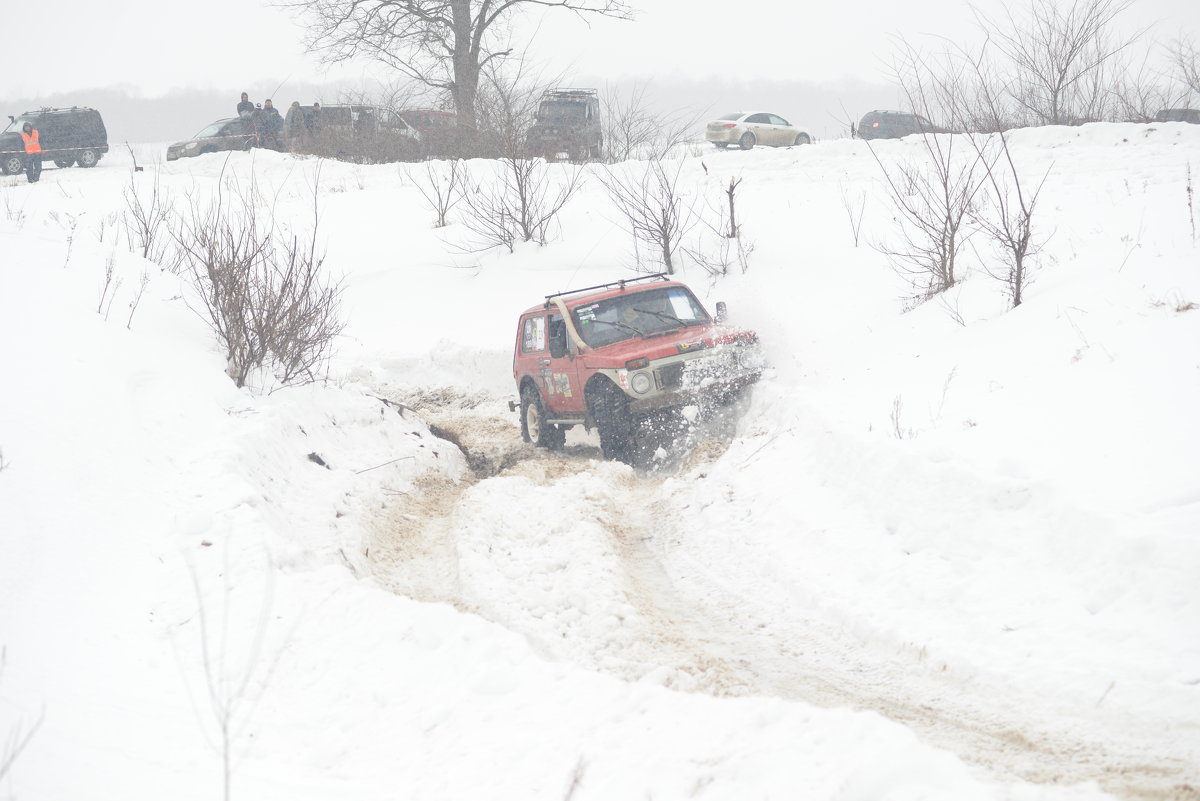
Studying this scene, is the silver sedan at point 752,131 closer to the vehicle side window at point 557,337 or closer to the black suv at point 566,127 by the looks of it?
the black suv at point 566,127

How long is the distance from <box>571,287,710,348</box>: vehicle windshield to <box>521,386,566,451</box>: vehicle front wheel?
1.26m

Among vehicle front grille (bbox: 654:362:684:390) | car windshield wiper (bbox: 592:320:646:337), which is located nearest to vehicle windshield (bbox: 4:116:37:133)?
car windshield wiper (bbox: 592:320:646:337)

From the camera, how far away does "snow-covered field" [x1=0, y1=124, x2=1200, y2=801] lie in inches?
135

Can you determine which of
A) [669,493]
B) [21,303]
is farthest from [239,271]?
[669,493]

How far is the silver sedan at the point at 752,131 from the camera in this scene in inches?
1153

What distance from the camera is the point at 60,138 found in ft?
94.6

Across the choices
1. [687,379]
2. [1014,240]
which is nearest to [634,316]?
[687,379]

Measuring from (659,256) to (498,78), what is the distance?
985 cm

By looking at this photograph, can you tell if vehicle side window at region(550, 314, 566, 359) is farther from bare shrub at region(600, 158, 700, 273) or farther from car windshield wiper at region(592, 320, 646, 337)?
bare shrub at region(600, 158, 700, 273)

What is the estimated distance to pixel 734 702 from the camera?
375 centimetres

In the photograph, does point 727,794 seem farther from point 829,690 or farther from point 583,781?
point 829,690

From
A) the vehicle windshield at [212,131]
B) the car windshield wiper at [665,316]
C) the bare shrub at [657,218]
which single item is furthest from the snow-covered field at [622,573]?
the vehicle windshield at [212,131]

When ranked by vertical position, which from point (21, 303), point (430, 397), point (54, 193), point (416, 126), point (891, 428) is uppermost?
point (416, 126)

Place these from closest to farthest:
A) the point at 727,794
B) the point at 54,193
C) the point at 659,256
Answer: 1. the point at 727,794
2. the point at 659,256
3. the point at 54,193
